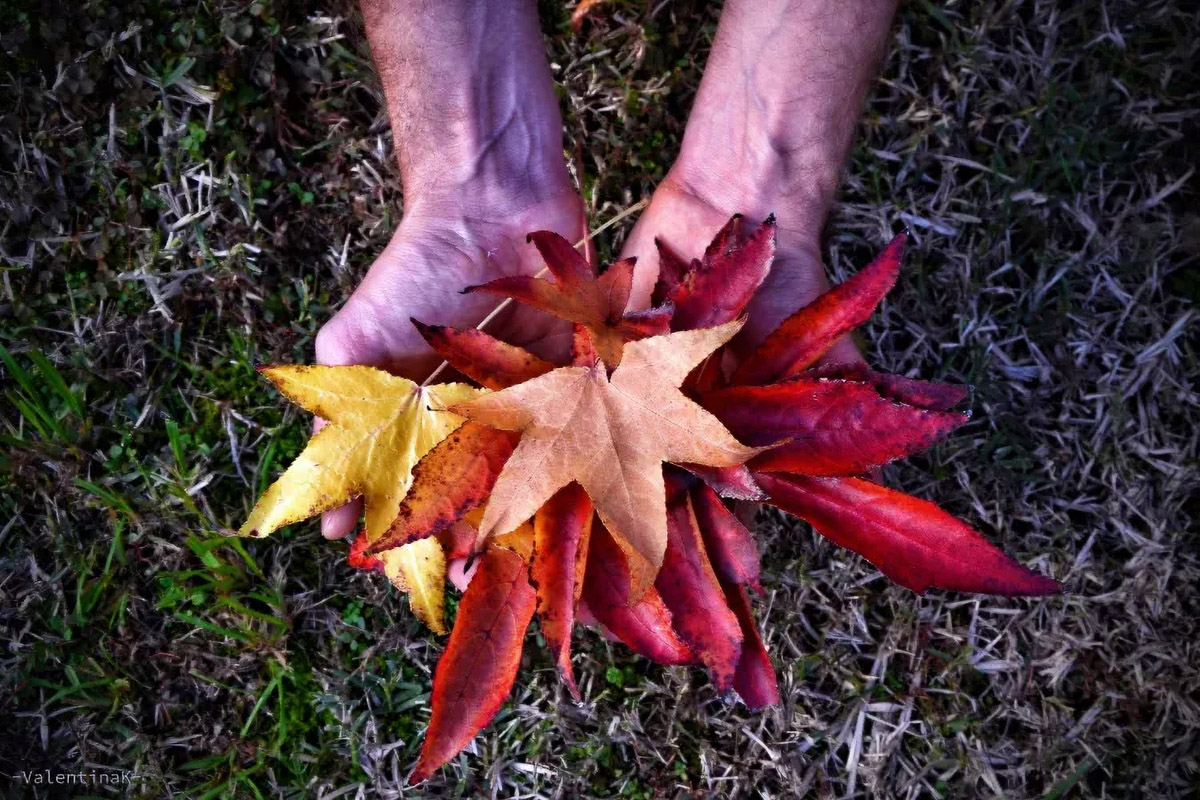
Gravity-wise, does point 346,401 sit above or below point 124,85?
below

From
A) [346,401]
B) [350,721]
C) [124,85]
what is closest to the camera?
[346,401]

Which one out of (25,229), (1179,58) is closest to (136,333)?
(25,229)

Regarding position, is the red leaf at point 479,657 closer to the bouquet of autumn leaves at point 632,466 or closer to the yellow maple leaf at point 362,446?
the bouquet of autumn leaves at point 632,466

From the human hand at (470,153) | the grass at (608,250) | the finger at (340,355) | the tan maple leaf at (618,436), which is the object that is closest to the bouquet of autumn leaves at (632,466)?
the tan maple leaf at (618,436)

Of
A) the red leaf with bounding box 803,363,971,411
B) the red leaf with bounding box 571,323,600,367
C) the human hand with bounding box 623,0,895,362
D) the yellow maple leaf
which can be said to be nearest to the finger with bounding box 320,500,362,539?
the yellow maple leaf

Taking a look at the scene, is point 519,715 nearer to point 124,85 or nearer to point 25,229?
point 25,229

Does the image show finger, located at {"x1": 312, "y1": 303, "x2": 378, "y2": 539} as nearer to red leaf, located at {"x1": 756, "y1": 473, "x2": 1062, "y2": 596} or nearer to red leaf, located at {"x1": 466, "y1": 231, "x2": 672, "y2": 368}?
red leaf, located at {"x1": 466, "y1": 231, "x2": 672, "y2": 368}
